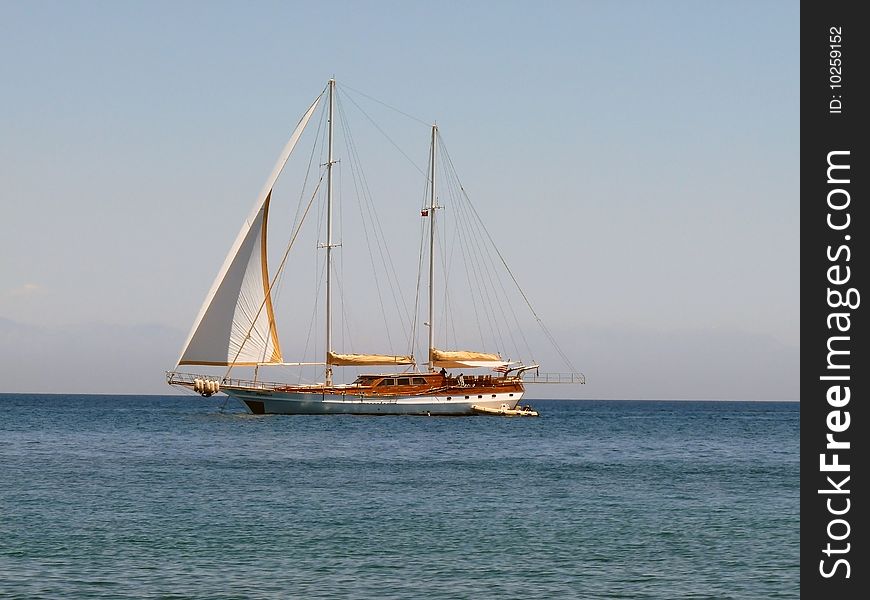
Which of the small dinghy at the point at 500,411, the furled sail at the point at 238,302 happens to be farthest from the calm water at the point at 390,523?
the small dinghy at the point at 500,411

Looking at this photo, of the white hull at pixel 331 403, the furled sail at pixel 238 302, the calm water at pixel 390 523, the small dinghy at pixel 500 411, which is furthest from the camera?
the small dinghy at pixel 500 411

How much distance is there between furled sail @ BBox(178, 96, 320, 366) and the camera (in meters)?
91.4

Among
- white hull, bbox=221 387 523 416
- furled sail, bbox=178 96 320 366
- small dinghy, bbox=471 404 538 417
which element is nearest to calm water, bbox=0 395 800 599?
furled sail, bbox=178 96 320 366

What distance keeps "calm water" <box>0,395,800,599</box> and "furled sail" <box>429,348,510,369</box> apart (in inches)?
1272

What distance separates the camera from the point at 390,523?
34.4 meters

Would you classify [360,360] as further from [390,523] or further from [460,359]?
[390,523]

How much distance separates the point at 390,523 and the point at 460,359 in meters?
65.0

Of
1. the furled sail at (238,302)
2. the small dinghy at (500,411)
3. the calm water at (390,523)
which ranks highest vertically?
the furled sail at (238,302)

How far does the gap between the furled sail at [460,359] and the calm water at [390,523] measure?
32301 millimetres

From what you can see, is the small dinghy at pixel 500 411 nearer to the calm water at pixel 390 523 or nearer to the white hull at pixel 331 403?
the white hull at pixel 331 403

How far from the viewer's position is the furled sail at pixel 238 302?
91.4 metres
